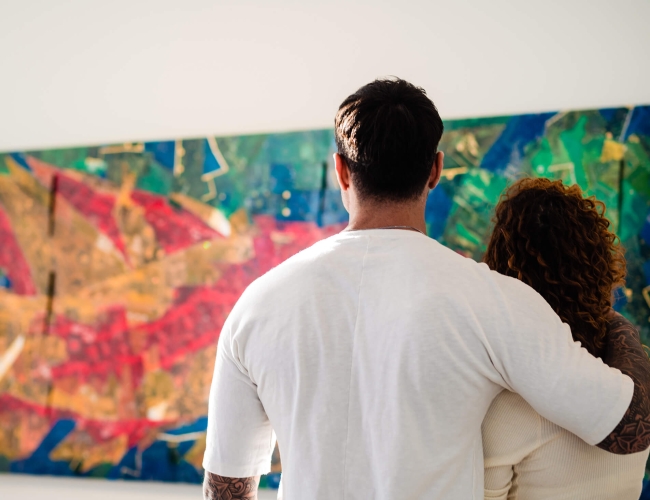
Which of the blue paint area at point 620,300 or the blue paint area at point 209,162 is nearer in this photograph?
the blue paint area at point 620,300

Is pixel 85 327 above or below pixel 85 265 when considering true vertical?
below

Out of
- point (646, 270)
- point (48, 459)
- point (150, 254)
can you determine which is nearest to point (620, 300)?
point (646, 270)

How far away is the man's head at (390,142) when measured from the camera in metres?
0.87

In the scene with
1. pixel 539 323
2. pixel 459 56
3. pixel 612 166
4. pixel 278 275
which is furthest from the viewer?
pixel 459 56

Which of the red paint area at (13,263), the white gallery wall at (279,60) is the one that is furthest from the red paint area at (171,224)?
the red paint area at (13,263)

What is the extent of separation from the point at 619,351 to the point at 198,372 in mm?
1451

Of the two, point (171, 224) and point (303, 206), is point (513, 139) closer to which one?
point (303, 206)

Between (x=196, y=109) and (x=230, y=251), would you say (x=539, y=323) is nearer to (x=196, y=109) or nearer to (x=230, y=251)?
(x=230, y=251)

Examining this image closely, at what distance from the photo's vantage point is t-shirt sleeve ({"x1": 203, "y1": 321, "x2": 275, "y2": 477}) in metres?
0.97

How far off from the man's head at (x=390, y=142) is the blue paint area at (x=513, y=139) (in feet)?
3.23

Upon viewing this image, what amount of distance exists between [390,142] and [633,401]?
49 centimetres

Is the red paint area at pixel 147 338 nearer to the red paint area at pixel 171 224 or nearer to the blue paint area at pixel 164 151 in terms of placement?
the red paint area at pixel 171 224

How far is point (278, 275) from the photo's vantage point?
924 millimetres

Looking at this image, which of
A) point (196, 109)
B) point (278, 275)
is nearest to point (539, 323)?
point (278, 275)
